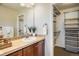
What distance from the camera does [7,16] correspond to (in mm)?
1607

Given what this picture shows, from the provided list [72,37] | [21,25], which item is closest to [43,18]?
[21,25]

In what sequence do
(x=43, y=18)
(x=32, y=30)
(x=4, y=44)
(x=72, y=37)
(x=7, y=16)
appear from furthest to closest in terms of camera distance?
1. (x=72, y=37)
2. (x=43, y=18)
3. (x=32, y=30)
4. (x=7, y=16)
5. (x=4, y=44)

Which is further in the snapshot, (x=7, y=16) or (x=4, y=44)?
(x=7, y=16)

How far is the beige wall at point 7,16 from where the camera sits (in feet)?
5.06

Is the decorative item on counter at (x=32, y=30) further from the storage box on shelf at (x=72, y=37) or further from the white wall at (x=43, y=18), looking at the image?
the storage box on shelf at (x=72, y=37)

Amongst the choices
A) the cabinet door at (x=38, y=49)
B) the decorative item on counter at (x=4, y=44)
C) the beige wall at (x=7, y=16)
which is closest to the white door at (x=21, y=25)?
the beige wall at (x=7, y=16)

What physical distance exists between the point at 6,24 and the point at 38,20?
Answer: 2.70 ft

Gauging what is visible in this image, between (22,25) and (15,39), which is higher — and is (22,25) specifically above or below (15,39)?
above

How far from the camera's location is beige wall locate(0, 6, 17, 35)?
5.06 feet

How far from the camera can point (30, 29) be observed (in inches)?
82.1

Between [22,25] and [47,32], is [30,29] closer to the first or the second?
[22,25]

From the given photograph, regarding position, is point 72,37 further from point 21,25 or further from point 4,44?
point 4,44

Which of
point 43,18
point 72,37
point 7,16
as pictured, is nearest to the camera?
point 7,16

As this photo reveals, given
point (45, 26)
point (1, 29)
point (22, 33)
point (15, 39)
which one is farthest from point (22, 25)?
point (45, 26)
